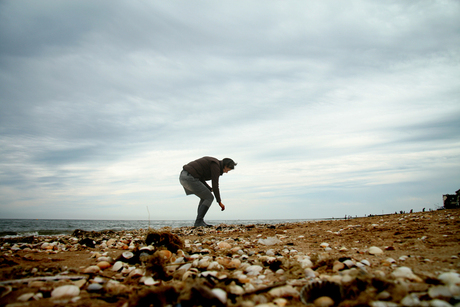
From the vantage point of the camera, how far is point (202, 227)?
8375 millimetres

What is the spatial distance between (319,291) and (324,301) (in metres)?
0.20

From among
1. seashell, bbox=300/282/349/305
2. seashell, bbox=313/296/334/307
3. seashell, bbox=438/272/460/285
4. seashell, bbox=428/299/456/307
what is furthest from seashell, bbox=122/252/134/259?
seashell, bbox=438/272/460/285

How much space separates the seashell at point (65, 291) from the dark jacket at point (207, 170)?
5979 millimetres

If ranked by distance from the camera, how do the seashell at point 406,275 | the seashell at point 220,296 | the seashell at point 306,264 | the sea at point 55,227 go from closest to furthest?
the seashell at point 220,296 → the seashell at point 406,275 → the seashell at point 306,264 → the sea at point 55,227

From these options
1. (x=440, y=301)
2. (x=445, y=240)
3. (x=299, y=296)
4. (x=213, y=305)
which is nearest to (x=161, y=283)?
(x=213, y=305)

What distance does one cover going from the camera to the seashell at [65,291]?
190 cm

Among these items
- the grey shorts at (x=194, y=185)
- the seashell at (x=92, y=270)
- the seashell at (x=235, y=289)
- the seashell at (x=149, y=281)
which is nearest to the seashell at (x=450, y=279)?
the seashell at (x=235, y=289)

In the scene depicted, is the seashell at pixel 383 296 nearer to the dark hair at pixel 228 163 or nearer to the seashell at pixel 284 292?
the seashell at pixel 284 292

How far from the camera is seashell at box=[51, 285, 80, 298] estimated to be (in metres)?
1.90

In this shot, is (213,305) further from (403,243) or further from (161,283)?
(403,243)

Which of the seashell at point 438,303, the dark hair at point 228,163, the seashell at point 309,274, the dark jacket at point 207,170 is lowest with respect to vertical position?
the seashell at point 309,274

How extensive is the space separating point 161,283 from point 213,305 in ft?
2.87

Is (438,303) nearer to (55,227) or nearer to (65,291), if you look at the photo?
(65,291)

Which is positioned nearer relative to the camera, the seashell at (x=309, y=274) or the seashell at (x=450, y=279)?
the seashell at (x=450, y=279)
